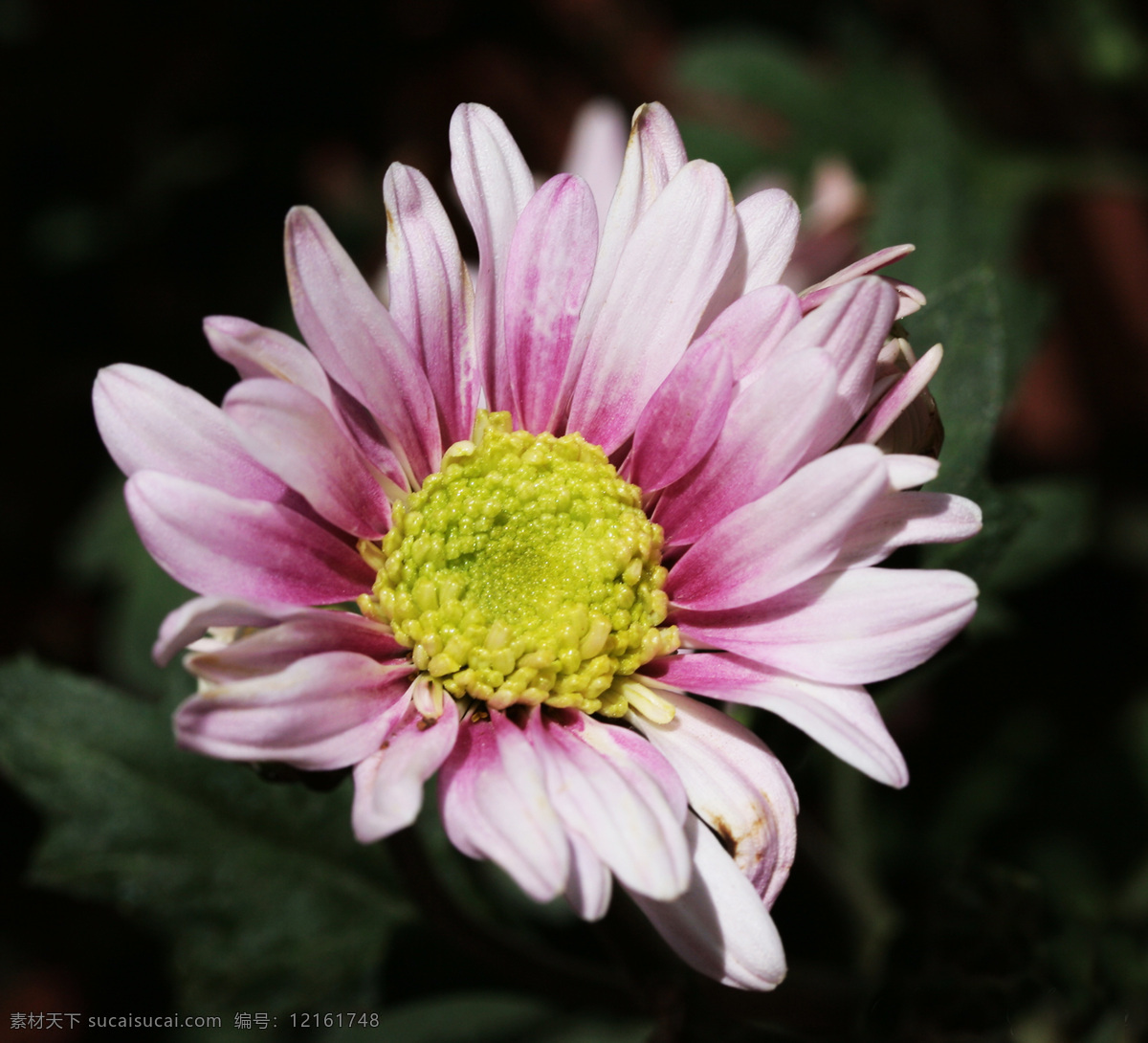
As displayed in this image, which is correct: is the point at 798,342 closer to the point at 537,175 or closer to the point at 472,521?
the point at 472,521

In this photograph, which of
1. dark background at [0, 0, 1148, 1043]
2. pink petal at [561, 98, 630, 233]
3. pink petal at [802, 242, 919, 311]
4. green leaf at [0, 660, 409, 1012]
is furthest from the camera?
dark background at [0, 0, 1148, 1043]

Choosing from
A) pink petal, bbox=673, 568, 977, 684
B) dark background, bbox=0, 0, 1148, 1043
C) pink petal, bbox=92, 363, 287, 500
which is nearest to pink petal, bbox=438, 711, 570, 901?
pink petal, bbox=673, 568, 977, 684

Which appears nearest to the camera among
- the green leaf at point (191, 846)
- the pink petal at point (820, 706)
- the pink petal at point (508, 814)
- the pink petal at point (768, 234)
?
the pink petal at point (508, 814)

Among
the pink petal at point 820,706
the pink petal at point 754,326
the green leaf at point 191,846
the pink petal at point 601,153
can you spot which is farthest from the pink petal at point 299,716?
the pink petal at point 601,153

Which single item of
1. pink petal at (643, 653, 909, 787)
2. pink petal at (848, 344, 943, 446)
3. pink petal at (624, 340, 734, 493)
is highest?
pink petal at (848, 344, 943, 446)

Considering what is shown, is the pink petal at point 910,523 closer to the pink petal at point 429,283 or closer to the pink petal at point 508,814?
the pink petal at point 508,814

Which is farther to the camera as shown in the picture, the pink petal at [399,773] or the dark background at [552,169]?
the dark background at [552,169]

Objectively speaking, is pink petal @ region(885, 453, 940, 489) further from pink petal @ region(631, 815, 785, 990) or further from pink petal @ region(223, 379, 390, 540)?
pink petal @ region(223, 379, 390, 540)
